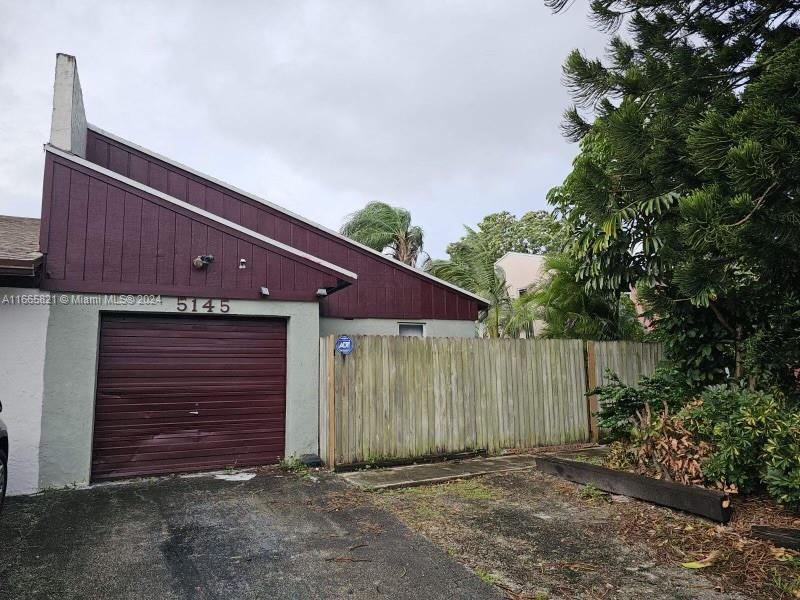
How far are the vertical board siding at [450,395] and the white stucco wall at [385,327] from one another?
6.26ft

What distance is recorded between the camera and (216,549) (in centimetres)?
409

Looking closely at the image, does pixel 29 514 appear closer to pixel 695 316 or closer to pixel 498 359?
pixel 498 359

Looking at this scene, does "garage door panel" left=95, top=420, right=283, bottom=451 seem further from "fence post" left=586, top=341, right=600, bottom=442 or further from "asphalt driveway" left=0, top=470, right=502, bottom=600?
"fence post" left=586, top=341, right=600, bottom=442

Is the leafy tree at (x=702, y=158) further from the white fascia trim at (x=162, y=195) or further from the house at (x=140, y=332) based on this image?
the house at (x=140, y=332)

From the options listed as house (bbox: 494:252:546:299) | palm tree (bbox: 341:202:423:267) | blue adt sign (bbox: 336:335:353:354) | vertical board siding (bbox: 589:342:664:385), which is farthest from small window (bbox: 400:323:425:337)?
house (bbox: 494:252:546:299)

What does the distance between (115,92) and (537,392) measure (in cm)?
993

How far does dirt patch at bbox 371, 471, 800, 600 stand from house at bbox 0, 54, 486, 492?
2709 millimetres

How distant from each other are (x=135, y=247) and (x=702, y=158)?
678 centimetres

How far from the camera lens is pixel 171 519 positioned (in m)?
4.88

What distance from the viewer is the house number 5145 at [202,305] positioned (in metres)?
6.95

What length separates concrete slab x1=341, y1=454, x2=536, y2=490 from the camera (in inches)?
247

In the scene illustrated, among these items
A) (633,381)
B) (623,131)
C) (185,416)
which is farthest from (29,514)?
(633,381)

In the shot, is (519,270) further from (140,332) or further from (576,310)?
(140,332)

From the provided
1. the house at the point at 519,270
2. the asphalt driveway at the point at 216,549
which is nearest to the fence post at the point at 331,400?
the asphalt driveway at the point at 216,549
